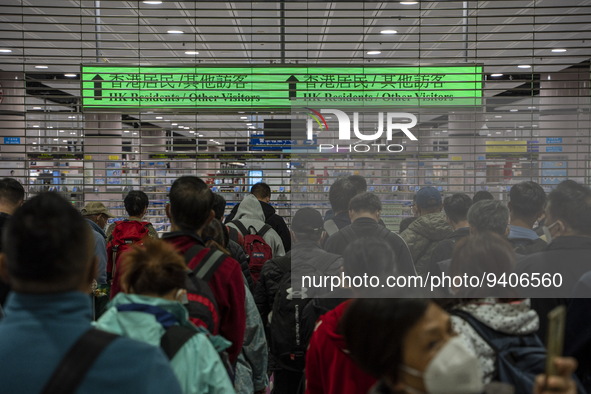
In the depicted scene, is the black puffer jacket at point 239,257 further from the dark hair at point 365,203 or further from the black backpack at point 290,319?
the dark hair at point 365,203

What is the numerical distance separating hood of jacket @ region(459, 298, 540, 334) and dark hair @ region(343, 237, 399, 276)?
0.44 meters

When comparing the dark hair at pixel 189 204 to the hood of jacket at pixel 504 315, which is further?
the dark hair at pixel 189 204

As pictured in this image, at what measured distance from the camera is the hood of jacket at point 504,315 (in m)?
1.88

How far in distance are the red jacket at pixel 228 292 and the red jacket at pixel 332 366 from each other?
56cm

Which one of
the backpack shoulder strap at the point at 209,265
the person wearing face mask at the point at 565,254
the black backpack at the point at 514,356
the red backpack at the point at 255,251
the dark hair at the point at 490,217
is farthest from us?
the red backpack at the point at 255,251

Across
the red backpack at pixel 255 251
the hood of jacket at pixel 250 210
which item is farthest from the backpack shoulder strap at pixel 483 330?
the hood of jacket at pixel 250 210

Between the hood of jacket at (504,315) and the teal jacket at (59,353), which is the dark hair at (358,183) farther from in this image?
the teal jacket at (59,353)

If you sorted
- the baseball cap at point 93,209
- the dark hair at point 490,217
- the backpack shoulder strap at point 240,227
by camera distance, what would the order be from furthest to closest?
the baseball cap at point 93,209, the backpack shoulder strap at point 240,227, the dark hair at point 490,217

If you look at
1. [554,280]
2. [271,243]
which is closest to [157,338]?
[554,280]

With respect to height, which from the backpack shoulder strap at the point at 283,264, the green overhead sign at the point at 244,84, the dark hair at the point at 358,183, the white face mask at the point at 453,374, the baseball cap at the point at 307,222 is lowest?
the backpack shoulder strap at the point at 283,264

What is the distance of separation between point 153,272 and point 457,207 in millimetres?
2541

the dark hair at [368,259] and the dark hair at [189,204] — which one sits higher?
the dark hair at [189,204]

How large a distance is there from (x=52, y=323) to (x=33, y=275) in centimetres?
11

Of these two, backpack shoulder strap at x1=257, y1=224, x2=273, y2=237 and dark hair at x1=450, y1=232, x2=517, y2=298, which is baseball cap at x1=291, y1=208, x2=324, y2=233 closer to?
dark hair at x1=450, y1=232, x2=517, y2=298
